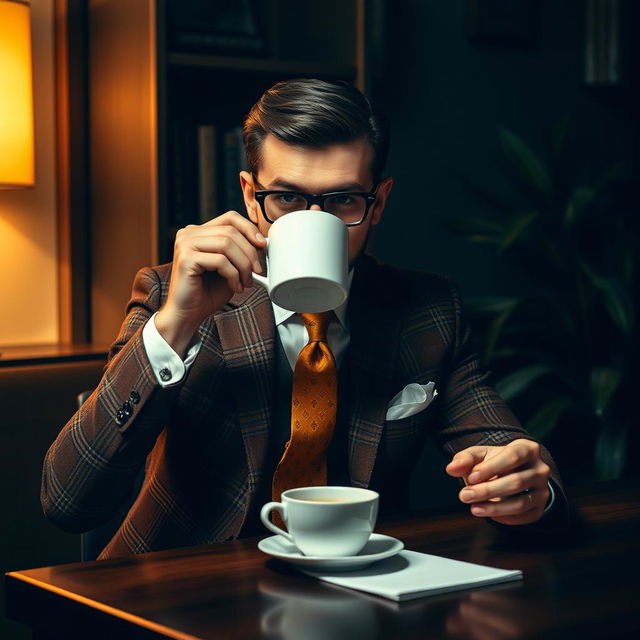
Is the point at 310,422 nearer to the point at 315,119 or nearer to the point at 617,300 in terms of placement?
the point at 315,119

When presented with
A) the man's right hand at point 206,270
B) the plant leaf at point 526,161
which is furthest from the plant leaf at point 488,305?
the man's right hand at point 206,270

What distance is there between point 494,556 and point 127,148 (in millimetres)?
1590

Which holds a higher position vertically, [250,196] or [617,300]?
[250,196]

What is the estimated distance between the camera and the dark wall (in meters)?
3.28

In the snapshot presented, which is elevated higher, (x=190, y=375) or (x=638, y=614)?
(x=190, y=375)

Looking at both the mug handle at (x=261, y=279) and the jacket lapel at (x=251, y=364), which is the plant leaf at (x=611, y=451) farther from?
the mug handle at (x=261, y=279)

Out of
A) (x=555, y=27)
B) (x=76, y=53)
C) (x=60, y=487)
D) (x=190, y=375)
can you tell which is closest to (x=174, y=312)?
(x=190, y=375)

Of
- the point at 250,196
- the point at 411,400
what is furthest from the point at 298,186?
the point at 411,400

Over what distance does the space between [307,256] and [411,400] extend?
0.50 m

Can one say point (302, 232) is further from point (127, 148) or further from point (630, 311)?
point (630, 311)

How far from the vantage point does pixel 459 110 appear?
3406 mm

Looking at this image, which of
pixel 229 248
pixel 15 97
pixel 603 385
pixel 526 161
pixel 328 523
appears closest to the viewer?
pixel 328 523

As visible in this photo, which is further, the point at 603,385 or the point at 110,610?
the point at 603,385

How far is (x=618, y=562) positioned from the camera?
1129 millimetres
